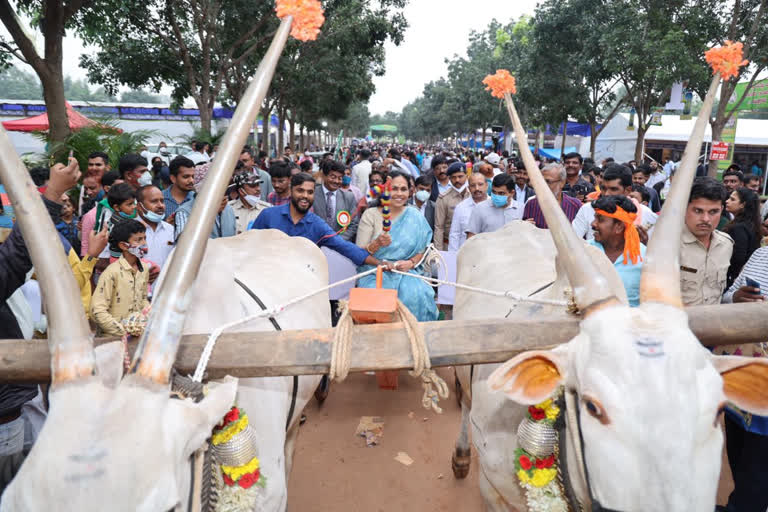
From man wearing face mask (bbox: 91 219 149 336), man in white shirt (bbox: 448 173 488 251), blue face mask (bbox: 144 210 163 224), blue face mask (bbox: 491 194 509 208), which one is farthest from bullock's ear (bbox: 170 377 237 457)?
man in white shirt (bbox: 448 173 488 251)

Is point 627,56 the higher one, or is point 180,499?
point 627,56

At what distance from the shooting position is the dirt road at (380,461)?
3432mm

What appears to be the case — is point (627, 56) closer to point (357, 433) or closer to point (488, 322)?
point (357, 433)

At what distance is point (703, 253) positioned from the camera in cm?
344

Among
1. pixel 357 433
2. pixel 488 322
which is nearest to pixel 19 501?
pixel 488 322

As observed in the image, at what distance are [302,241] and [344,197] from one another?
324 cm

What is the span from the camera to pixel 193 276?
160cm

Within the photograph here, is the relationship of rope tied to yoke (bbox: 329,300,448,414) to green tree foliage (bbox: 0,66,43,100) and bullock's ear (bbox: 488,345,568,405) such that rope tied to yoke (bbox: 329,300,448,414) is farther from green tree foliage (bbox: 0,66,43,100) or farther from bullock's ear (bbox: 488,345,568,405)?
green tree foliage (bbox: 0,66,43,100)

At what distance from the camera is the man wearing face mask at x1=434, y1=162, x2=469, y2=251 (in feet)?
21.9

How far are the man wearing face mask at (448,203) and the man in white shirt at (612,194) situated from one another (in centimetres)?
187

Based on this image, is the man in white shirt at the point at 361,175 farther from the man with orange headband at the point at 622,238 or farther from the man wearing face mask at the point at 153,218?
the man with orange headband at the point at 622,238

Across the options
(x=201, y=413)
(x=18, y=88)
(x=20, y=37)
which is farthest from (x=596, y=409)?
(x=18, y=88)

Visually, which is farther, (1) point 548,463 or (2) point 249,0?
(2) point 249,0

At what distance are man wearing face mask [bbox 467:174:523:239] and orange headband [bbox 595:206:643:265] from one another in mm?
2235
